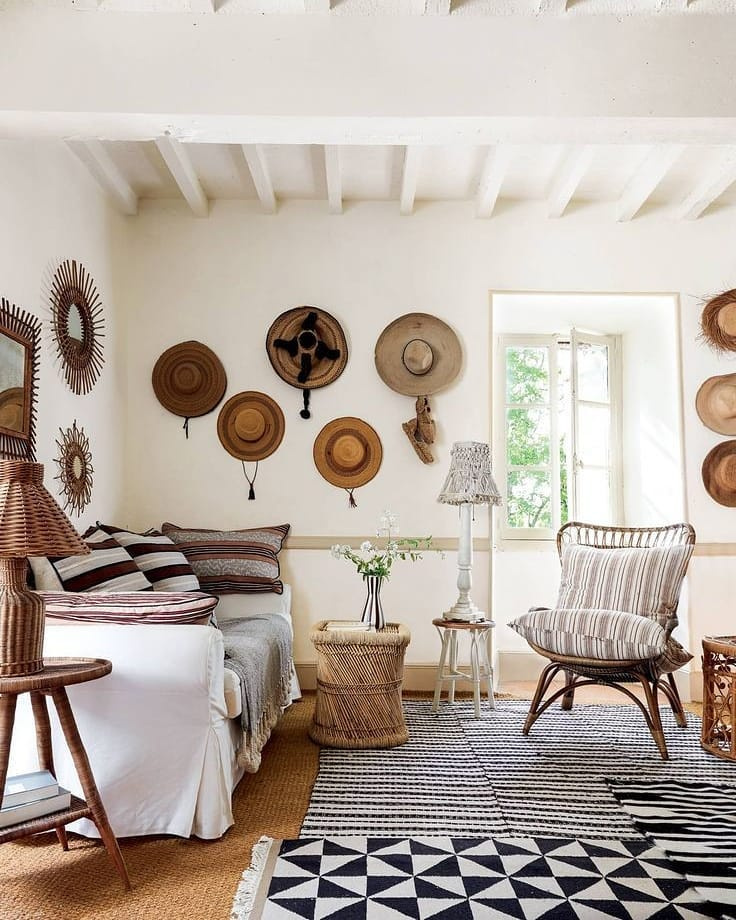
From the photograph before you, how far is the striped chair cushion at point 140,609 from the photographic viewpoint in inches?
93.0

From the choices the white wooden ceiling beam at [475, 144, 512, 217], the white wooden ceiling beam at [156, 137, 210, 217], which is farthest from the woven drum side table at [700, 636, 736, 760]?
the white wooden ceiling beam at [156, 137, 210, 217]

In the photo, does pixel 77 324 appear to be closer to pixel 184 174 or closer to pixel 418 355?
pixel 184 174

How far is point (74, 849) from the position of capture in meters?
2.30

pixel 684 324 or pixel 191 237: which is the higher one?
pixel 191 237

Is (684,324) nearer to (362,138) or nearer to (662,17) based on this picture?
(662,17)

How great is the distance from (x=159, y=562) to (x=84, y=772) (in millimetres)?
1697

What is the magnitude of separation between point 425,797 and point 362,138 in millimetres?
2274

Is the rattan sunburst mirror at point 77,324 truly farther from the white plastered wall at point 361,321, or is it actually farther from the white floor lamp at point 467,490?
the white floor lamp at point 467,490

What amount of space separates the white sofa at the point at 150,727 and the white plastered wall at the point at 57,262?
1.37 metres

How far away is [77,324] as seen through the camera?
3.89 m

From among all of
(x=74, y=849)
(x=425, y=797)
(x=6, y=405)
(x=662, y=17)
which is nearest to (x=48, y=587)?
(x=6, y=405)

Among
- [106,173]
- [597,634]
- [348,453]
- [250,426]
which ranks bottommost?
[597,634]

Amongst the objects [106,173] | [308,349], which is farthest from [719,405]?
[106,173]

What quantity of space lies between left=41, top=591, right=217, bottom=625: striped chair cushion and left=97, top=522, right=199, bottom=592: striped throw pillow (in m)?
1.17
